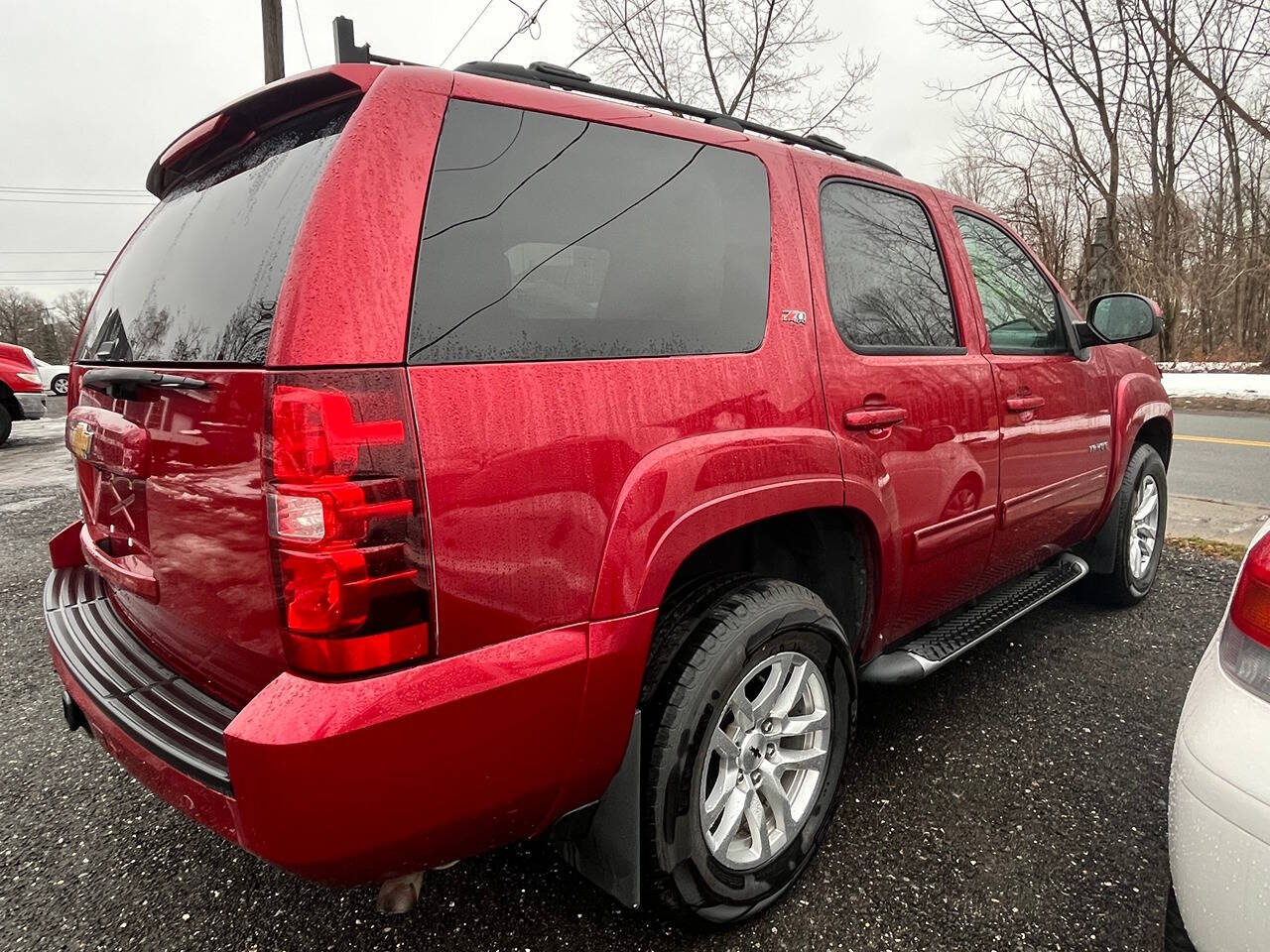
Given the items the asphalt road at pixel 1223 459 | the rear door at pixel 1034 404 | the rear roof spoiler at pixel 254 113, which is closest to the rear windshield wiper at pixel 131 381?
the rear roof spoiler at pixel 254 113

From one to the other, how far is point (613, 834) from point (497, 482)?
0.85m

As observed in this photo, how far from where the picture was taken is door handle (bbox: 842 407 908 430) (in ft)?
6.70

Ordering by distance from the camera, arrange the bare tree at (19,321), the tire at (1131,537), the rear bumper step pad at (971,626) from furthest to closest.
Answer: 1. the bare tree at (19,321)
2. the tire at (1131,537)
3. the rear bumper step pad at (971,626)

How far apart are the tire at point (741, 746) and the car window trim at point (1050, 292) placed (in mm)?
1388

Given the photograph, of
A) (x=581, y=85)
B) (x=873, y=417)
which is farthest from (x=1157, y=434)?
(x=581, y=85)

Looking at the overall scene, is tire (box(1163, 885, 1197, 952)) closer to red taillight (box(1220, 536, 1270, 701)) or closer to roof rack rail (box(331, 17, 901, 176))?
red taillight (box(1220, 536, 1270, 701))

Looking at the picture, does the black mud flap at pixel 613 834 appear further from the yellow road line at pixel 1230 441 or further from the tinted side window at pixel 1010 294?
the yellow road line at pixel 1230 441

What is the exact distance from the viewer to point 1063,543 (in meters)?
3.39

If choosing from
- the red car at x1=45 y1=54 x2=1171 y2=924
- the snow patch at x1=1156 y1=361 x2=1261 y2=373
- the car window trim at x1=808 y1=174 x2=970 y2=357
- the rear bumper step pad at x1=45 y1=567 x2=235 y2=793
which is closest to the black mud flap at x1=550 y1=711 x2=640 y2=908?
the red car at x1=45 y1=54 x2=1171 y2=924

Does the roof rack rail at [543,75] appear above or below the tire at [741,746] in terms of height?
above

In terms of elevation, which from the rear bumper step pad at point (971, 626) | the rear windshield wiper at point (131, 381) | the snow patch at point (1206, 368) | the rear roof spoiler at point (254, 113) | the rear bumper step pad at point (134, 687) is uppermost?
the rear roof spoiler at point (254, 113)

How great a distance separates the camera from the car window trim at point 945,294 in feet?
6.94

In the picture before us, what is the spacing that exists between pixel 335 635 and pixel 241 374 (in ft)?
1.54

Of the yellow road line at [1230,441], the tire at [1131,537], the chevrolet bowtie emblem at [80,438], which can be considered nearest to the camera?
the chevrolet bowtie emblem at [80,438]
